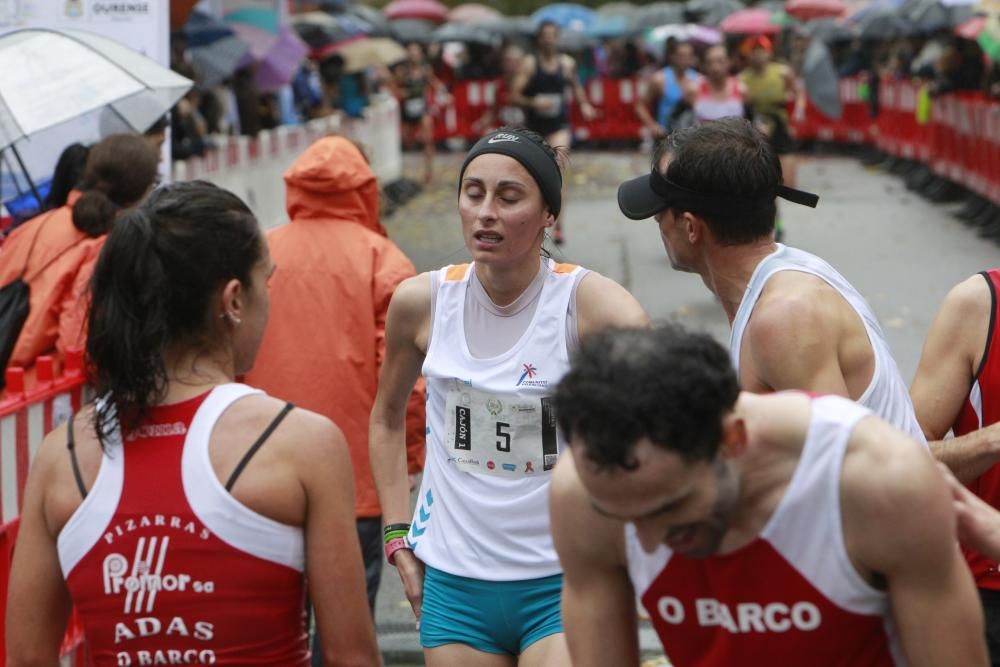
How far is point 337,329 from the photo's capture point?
17.6 ft

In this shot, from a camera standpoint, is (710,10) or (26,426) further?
(710,10)

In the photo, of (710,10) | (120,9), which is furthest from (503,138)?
(710,10)

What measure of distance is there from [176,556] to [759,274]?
4.75 ft

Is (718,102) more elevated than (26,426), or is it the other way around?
(26,426)

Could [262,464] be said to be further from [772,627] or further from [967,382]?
[967,382]

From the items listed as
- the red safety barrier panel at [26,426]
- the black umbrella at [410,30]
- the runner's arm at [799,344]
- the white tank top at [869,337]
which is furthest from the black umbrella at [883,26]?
the runner's arm at [799,344]

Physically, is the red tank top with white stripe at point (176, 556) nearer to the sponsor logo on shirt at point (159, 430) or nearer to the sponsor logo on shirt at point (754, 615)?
the sponsor logo on shirt at point (159, 430)

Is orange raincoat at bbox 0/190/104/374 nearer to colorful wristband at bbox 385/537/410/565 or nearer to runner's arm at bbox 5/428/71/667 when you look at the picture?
colorful wristband at bbox 385/537/410/565

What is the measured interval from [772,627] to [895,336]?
380 inches

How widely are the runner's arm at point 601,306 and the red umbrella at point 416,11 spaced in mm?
→ 31701

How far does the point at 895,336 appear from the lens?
38.3ft

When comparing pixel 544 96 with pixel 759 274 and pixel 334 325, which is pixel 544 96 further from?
pixel 759 274

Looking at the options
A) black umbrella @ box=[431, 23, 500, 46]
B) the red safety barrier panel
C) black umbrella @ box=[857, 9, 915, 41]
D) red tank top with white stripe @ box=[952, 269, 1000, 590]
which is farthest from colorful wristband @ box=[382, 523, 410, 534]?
black umbrella @ box=[431, 23, 500, 46]

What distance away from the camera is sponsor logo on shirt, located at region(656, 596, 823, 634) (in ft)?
7.63
